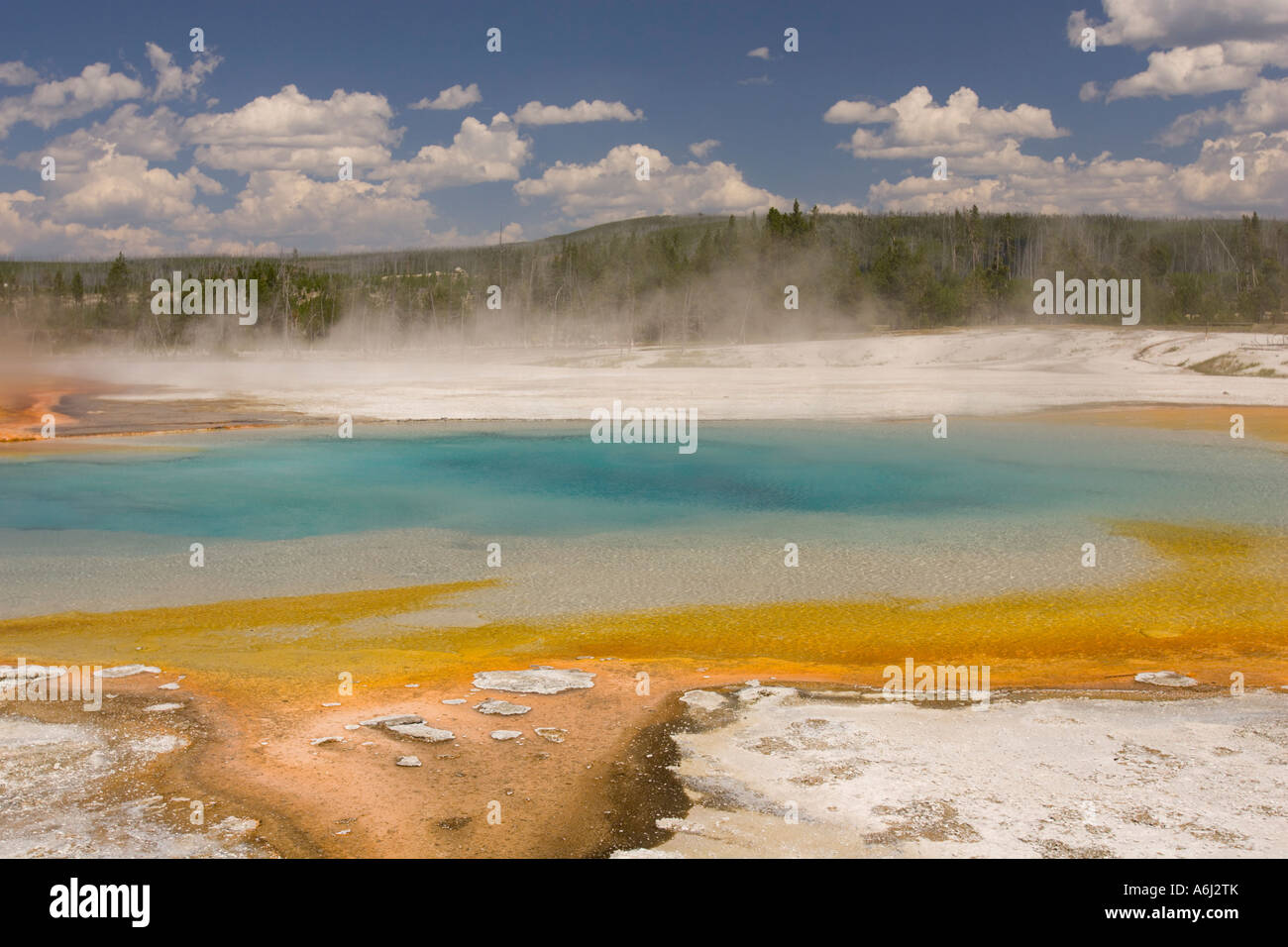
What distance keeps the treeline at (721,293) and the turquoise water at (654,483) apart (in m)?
43.5

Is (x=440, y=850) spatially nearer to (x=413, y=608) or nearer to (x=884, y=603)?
(x=413, y=608)

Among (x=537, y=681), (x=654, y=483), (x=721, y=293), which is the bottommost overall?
(x=537, y=681)

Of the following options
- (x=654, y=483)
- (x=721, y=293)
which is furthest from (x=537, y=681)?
(x=721, y=293)

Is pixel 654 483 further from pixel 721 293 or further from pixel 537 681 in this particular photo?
pixel 721 293

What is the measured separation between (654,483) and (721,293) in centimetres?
5867

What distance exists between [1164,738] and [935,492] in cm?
993

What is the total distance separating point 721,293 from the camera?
7456cm

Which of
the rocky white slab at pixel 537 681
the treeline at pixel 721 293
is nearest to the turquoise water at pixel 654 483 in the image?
the rocky white slab at pixel 537 681

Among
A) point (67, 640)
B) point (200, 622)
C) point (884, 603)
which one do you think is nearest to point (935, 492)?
point (884, 603)

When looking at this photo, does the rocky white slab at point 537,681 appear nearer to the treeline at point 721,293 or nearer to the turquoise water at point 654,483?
the turquoise water at point 654,483

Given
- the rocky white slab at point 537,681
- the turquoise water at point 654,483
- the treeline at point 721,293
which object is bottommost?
the rocky white slab at point 537,681

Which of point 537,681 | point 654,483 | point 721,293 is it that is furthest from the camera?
point 721,293

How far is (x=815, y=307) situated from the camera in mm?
68938

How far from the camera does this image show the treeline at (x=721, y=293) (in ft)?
219
